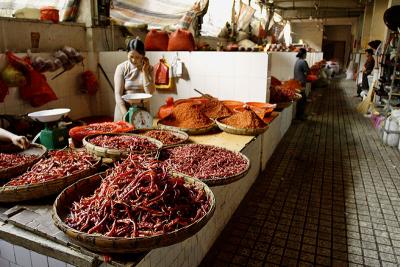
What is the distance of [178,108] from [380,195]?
2.96 meters

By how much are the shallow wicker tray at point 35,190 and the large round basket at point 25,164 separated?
226mm

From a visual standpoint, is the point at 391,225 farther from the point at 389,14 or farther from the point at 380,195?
the point at 389,14

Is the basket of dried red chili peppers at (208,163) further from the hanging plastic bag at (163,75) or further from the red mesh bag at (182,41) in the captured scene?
the red mesh bag at (182,41)

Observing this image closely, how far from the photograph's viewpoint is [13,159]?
92.4 inches

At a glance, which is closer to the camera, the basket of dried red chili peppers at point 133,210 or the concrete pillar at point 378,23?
the basket of dried red chili peppers at point 133,210

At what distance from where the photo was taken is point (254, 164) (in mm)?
4344

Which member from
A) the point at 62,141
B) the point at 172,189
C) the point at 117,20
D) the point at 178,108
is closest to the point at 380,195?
the point at 178,108

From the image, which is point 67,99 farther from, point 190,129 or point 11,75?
point 190,129

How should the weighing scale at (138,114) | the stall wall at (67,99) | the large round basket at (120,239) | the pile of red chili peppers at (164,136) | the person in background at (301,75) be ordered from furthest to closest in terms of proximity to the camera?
1. the person in background at (301,75)
2. the stall wall at (67,99)
3. the weighing scale at (138,114)
4. the pile of red chili peppers at (164,136)
5. the large round basket at (120,239)

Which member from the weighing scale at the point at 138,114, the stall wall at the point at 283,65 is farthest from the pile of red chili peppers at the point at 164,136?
the stall wall at the point at 283,65

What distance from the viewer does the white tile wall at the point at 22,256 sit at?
183 cm

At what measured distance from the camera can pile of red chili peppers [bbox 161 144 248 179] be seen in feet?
7.98

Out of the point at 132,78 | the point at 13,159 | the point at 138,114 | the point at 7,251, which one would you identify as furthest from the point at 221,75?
the point at 7,251

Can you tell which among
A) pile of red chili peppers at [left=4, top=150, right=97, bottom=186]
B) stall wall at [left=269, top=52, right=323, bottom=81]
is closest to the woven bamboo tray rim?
pile of red chili peppers at [left=4, top=150, right=97, bottom=186]
